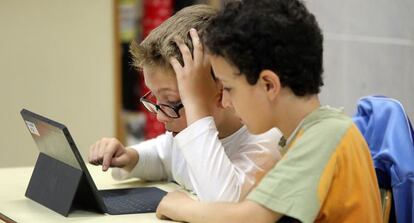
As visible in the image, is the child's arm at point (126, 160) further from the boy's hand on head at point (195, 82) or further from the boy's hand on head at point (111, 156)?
the boy's hand on head at point (195, 82)

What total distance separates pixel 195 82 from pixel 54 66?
2416 mm

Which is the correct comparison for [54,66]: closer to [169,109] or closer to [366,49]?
[366,49]

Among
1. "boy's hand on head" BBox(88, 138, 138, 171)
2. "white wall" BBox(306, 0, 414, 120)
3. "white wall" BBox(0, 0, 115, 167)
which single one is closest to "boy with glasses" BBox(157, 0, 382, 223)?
"boy's hand on head" BBox(88, 138, 138, 171)

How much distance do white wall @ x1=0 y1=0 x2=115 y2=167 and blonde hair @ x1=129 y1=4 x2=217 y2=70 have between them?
217 cm

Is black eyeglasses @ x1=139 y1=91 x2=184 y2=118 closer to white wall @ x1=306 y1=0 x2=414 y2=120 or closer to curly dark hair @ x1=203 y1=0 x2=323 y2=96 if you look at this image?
curly dark hair @ x1=203 y1=0 x2=323 y2=96

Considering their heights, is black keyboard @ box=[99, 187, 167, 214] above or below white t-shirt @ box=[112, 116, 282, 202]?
below

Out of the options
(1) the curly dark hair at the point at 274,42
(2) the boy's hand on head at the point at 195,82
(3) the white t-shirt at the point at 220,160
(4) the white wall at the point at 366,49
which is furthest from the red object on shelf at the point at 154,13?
(1) the curly dark hair at the point at 274,42

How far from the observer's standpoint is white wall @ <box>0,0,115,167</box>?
3850 millimetres

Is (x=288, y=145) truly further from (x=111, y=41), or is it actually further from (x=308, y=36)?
(x=111, y=41)

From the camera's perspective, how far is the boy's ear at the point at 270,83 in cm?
142

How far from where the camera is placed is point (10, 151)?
3920 millimetres

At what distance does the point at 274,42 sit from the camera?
4.62 feet

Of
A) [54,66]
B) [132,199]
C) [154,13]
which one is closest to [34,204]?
[132,199]

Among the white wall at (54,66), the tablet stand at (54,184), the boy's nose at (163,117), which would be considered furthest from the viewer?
the white wall at (54,66)
